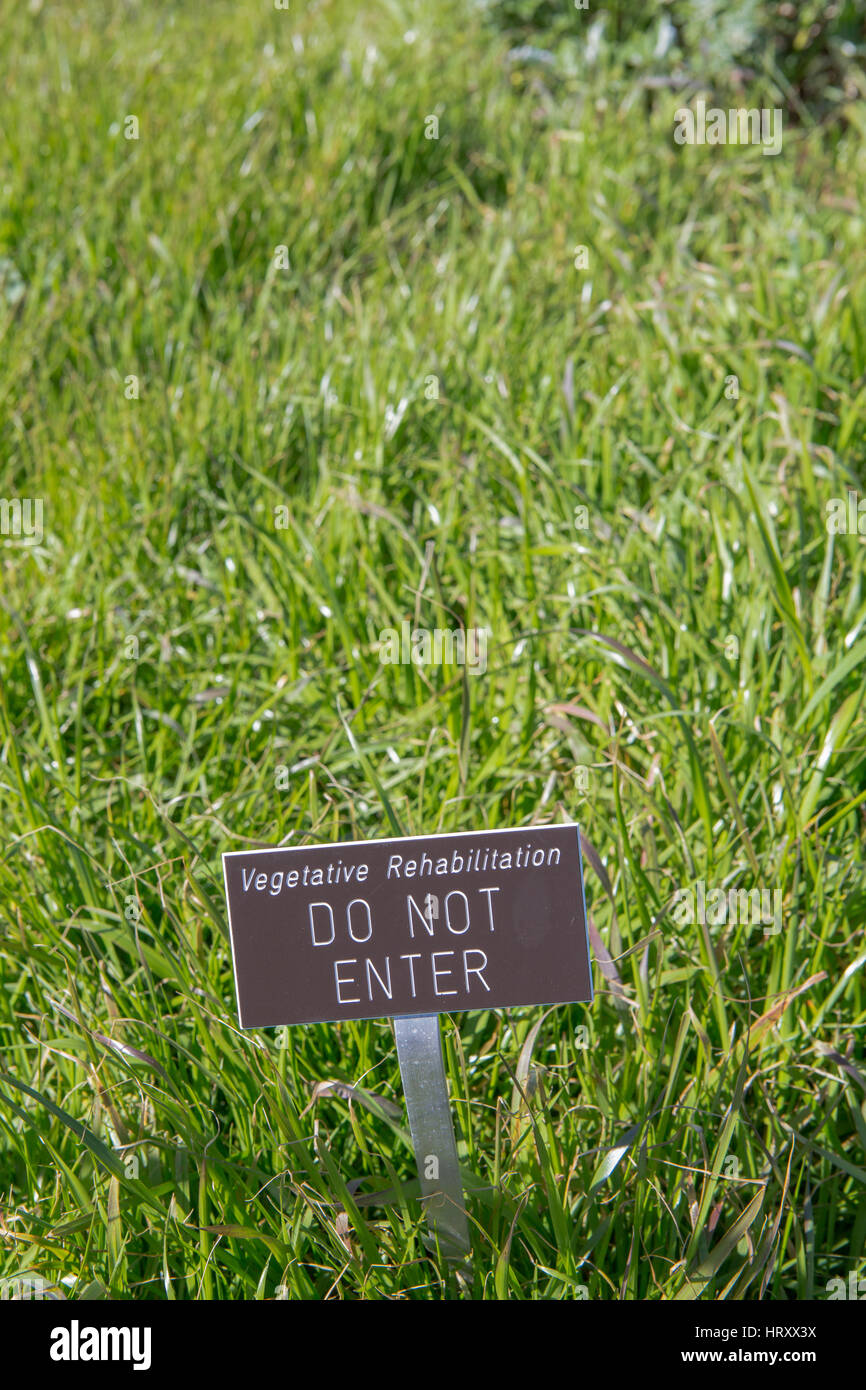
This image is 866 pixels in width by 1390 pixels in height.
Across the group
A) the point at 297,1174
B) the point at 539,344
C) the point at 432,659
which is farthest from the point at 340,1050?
the point at 539,344

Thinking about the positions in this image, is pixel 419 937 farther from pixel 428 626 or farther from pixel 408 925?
pixel 428 626

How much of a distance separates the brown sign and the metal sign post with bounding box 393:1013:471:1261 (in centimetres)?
3

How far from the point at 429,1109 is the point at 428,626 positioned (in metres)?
1.06

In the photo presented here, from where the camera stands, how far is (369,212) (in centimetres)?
353

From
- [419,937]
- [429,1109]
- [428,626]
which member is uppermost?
[428,626]

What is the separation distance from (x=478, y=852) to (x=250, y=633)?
3.67 ft

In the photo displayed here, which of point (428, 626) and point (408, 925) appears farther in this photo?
point (428, 626)

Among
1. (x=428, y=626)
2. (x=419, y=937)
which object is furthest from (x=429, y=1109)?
(x=428, y=626)

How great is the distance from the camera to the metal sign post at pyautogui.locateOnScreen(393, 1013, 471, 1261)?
1188 millimetres

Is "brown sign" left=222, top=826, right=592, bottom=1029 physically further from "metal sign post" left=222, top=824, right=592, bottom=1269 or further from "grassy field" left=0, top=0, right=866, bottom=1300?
"grassy field" left=0, top=0, right=866, bottom=1300

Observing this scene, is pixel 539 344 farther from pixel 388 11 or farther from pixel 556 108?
pixel 388 11

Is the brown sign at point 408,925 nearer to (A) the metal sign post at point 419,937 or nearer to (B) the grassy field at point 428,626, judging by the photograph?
(A) the metal sign post at point 419,937

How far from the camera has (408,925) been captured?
118 cm

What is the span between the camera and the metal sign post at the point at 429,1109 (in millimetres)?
1188
